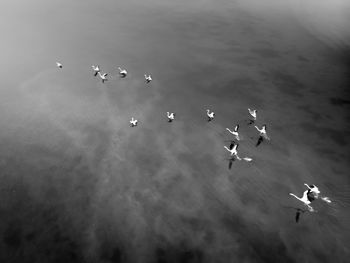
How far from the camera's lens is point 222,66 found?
4156cm

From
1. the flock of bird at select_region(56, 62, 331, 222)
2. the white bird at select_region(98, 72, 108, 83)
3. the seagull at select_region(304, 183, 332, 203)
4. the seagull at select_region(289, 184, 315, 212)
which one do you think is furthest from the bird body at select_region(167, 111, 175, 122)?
the seagull at select_region(304, 183, 332, 203)

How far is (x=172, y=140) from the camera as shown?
30141 mm

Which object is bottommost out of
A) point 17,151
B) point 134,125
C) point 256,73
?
point 17,151

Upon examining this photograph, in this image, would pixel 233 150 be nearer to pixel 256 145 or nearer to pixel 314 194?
pixel 256 145

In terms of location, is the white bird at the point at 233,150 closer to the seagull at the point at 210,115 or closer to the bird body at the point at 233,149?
the bird body at the point at 233,149

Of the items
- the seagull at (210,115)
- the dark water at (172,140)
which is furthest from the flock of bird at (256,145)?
the dark water at (172,140)

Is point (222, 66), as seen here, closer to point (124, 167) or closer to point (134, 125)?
point (134, 125)

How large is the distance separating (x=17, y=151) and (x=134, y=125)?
12269 millimetres

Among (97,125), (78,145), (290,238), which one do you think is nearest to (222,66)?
(97,125)

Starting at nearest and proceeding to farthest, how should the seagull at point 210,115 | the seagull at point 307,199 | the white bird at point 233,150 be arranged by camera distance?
the seagull at point 307,199
the white bird at point 233,150
the seagull at point 210,115

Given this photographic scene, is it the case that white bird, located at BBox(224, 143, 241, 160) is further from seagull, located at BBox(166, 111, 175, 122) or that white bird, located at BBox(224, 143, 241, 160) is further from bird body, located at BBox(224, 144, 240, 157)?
seagull, located at BBox(166, 111, 175, 122)

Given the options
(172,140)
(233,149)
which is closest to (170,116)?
(172,140)

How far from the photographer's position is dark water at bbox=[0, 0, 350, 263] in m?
22.0

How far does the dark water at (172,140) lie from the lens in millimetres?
21984
